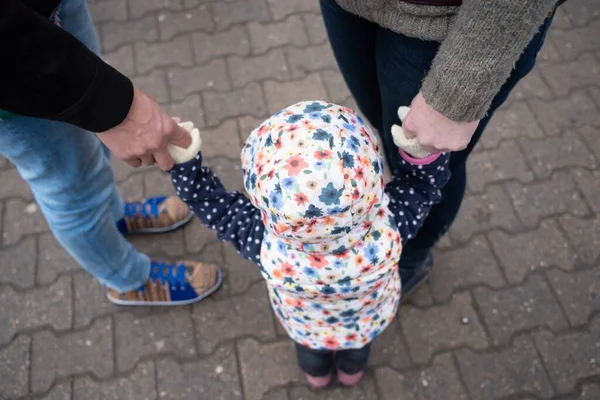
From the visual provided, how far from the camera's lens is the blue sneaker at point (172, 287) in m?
2.04

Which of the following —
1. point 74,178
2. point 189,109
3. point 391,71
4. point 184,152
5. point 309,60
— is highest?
point 391,71

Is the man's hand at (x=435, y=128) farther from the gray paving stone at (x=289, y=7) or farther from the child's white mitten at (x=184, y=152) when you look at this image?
the gray paving stone at (x=289, y=7)

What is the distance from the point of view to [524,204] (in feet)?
7.52

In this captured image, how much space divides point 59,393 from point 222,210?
112 cm

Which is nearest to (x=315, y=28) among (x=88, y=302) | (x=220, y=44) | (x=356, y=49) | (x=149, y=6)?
(x=220, y=44)

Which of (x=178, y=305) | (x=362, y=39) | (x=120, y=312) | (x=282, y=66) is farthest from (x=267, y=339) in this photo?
(x=282, y=66)

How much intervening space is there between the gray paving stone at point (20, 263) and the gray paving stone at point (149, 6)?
4.70ft

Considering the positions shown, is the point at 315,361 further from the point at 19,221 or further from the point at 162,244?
the point at 19,221

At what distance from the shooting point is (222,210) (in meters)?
1.32

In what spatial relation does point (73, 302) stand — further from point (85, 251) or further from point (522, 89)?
point (522, 89)

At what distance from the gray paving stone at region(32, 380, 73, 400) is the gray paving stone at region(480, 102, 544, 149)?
6.54 feet

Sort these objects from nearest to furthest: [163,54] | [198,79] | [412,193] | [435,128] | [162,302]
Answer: [435,128], [412,193], [162,302], [198,79], [163,54]

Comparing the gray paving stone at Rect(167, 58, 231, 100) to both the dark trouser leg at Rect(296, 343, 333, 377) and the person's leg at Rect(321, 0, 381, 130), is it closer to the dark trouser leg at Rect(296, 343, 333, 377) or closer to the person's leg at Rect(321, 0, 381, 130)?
the person's leg at Rect(321, 0, 381, 130)

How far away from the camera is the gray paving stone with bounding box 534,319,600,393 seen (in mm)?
1902
